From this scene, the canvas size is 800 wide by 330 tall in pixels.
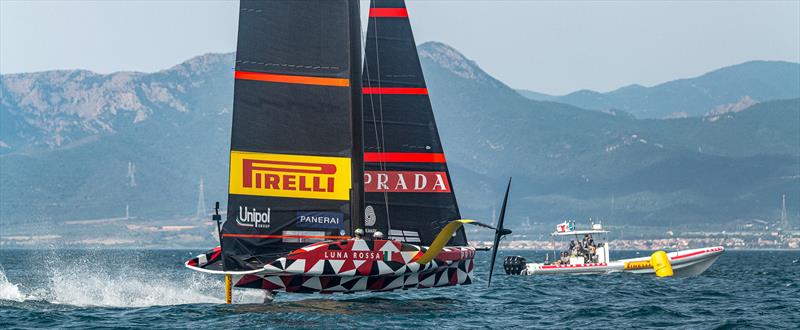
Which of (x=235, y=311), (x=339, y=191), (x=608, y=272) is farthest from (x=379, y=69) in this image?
(x=608, y=272)

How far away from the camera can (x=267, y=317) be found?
3781 centimetres

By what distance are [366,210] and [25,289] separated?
21.0m

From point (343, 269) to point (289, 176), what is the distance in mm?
3272

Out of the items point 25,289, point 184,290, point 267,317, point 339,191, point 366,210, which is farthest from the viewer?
point 25,289

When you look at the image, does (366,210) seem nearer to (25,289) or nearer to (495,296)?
(495,296)

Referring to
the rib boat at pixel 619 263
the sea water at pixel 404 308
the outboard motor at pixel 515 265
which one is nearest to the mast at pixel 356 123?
the sea water at pixel 404 308

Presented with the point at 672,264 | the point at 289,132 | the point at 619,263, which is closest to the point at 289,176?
the point at 289,132

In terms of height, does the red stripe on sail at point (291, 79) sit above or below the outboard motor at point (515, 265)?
above

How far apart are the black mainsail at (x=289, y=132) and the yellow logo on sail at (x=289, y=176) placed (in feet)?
0.10

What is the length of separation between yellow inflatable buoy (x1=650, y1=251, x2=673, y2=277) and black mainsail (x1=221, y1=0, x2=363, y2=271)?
114ft

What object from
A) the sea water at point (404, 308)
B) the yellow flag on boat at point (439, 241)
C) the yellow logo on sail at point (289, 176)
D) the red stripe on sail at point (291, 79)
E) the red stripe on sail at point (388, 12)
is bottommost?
the sea water at point (404, 308)

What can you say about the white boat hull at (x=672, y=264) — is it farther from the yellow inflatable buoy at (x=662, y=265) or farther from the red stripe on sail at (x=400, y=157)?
the red stripe on sail at (x=400, y=157)

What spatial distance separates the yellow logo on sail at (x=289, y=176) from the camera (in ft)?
131

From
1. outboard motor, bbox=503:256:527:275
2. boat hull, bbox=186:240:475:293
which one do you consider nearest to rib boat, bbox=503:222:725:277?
outboard motor, bbox=503:256:527:275
